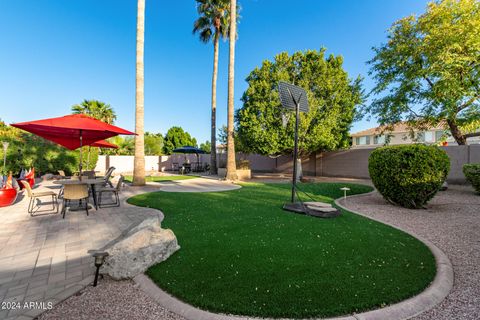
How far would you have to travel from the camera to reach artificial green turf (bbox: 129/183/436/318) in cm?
229

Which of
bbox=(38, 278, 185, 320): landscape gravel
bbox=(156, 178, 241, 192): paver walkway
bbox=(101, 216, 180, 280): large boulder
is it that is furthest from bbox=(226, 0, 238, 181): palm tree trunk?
bbox=(38, 278, 185, 320): landscape gravel

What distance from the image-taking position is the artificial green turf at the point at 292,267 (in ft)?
7.53

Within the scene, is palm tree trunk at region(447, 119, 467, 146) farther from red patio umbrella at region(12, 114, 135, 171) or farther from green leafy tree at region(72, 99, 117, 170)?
green leafy tree at region(72, 99, 117, 170)

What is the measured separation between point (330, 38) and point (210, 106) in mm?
10055

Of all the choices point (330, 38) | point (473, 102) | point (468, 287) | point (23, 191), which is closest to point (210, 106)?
point (330, 38)

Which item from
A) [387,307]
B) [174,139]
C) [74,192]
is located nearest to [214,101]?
[74,192]

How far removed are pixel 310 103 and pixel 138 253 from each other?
1303 cm

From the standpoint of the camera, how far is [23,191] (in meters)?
9.67

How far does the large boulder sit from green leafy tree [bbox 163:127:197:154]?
38.4 metres

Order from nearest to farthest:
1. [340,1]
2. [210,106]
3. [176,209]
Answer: [176,209]
[340,1]
[210,106]

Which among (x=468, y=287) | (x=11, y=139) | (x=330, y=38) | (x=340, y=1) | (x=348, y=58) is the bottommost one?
(x=468, y=287)

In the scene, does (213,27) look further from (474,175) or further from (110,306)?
(110,306)

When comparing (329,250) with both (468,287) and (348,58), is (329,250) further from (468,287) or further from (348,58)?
(348,58)

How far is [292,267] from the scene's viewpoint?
2959 millimetres
